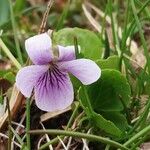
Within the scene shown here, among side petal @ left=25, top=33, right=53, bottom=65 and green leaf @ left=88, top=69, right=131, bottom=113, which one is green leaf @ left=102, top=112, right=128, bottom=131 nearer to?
green leaf @ left=88, top=69, right=131, bottom=113

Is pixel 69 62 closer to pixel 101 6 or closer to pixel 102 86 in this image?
pixel 102 86

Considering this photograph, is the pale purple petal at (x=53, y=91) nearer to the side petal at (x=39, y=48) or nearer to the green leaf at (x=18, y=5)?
the side petal at (x=39, y=48)

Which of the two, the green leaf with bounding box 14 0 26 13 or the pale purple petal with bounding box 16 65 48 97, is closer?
the pale purple petal with bounding box 16 65 48 97

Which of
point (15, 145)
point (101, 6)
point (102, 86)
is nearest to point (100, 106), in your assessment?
point (102, 86)

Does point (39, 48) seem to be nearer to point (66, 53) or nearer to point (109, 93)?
point (66, 53)

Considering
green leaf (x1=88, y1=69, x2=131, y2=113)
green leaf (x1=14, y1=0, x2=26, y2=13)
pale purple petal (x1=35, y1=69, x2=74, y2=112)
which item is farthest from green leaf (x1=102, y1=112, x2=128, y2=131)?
green leaf (x1=14, y1=0, x2=26, y2=13)

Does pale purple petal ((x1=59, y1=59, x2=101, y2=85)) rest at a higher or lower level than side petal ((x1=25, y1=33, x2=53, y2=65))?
lower
